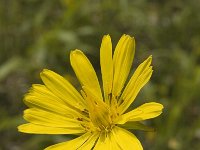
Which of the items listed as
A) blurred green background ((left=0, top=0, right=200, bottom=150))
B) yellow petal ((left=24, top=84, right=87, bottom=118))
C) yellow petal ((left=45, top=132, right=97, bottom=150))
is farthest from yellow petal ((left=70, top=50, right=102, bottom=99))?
blurred green background ((left=0, top=0, right=200, bottom=150))

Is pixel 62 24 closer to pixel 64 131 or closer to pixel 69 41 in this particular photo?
pixel 69 41

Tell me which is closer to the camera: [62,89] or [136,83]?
[136,83]

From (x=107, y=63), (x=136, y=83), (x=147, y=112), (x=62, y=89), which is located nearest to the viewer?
(x=147, y=112)

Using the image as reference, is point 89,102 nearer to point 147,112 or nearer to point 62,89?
point 62,89

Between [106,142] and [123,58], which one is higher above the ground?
[123,58]

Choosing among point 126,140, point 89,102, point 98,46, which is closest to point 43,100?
point 89,102

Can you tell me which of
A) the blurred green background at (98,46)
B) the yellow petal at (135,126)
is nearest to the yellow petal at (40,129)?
the yellow petal at (135,126)

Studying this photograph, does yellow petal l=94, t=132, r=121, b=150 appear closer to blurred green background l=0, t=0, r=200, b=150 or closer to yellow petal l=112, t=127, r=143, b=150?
yellow petal l=112, t=127, r=143, b=150
